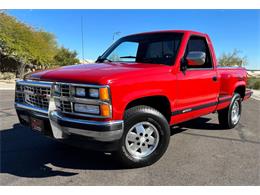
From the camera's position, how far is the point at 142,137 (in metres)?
3.84

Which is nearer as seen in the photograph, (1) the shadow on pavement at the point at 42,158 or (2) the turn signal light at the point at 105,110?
(2) the turn signal light at the point at 105,110

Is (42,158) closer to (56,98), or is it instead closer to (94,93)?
(56,98)

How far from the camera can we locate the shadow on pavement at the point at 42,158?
12.2 feet

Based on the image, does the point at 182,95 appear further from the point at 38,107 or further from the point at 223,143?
the point at 38,107

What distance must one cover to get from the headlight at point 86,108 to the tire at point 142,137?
17.0 inches

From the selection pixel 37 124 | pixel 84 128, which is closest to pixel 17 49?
pixel 37 124

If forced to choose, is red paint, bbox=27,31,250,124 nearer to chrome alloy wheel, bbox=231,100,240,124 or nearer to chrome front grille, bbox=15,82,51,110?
chrome front grille, bbox=15,82,51,110

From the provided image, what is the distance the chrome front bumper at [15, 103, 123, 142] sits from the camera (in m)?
3.27

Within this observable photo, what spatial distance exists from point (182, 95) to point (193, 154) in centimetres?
95

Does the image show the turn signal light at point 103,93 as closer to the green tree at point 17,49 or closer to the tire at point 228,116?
the tire at point 228,116

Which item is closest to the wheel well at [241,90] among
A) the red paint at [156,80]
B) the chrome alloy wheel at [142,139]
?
the red paint at [156,80]
